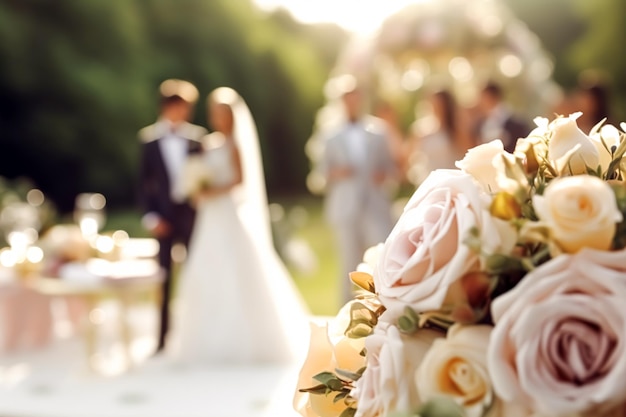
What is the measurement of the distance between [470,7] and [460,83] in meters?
3.40

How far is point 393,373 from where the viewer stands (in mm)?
781

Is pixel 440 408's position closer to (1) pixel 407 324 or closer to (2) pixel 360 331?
(1) pixel 407 324

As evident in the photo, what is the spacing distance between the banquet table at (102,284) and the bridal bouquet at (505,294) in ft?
17.5

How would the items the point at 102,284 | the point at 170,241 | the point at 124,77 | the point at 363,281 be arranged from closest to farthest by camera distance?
the point at 363,281 < the point at 102,284 < the point at 170,241 < the point at 124,77

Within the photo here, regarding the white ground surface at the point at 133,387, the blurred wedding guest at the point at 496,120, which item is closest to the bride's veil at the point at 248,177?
the white ground surface at the point at 133,387

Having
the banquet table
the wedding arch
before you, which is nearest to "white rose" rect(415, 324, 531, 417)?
the banquet table

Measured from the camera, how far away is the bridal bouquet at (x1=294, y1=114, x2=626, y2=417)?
686 mm

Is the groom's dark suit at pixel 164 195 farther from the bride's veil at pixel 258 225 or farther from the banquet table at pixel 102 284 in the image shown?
the bride's veil at pixel 258 225

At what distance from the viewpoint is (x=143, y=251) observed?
7.76 metres

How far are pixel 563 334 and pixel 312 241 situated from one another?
16.7 m

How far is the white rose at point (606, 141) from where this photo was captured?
0.93 m

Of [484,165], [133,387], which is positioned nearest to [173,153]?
[133,387]

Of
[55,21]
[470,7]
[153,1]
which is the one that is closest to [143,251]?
[470,7]

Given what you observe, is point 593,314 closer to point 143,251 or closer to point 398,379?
point 398,379
